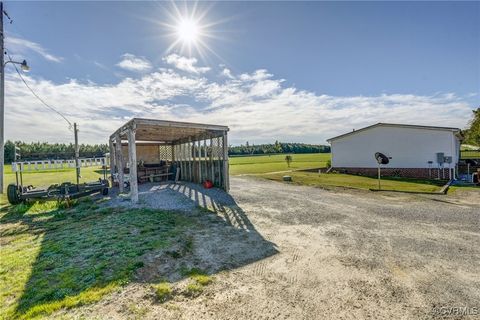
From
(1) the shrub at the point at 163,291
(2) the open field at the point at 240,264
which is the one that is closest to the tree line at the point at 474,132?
(2) the open field at the point at 240,264

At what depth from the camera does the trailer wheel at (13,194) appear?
331 inches

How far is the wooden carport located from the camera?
8789mm

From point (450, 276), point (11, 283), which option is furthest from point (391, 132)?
point (11, 283)

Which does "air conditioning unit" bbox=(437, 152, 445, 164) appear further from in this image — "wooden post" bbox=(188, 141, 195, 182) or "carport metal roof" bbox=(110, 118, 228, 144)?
"wooden post" bbox=(188, 141, 195, 182)

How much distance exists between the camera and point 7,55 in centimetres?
1055

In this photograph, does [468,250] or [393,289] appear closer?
[393,289]

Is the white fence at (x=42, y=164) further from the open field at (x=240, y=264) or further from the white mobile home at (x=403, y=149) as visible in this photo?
the white mobile home at (x=403, y=149)

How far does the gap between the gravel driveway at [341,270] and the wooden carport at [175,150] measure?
16.2 ft

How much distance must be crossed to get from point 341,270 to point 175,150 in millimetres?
14650

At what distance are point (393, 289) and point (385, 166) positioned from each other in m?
17.9

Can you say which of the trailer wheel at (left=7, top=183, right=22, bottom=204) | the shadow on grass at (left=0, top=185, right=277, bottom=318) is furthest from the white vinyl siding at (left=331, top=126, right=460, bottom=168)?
the trailer wheel at (left=7, top=183, right=22, bottom=204)

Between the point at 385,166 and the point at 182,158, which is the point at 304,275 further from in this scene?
the point at 385,166

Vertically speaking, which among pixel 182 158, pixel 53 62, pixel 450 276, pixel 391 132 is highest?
pixel 53 62

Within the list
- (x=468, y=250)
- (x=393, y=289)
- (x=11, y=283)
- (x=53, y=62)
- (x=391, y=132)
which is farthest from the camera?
(x=391, y=132)
